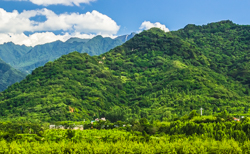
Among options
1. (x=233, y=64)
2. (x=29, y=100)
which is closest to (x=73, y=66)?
(x=29, y=100)

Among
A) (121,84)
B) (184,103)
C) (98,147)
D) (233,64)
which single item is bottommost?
(98,147)

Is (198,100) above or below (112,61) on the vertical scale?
below

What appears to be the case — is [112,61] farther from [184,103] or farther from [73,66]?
[184,103]

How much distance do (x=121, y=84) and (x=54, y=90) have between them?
40.4m

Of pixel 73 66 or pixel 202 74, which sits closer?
pixel 202 74

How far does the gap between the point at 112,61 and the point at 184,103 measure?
285ft

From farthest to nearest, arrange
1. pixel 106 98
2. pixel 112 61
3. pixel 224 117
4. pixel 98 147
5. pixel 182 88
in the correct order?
pixel 112 61 → pixel 106 98 → pixel 182 88 → pixel 224 117 → pixel 98 147

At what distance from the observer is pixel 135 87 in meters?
161

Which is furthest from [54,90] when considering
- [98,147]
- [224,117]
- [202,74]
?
[98,147]

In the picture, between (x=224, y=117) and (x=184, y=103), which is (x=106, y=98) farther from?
(x=224, y=117)

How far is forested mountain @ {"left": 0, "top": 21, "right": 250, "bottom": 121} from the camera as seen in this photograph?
113 metres

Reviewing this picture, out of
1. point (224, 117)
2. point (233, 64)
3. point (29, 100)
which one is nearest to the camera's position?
Result: point (224, 117)

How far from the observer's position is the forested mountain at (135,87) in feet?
370

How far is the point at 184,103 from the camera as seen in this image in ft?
372
